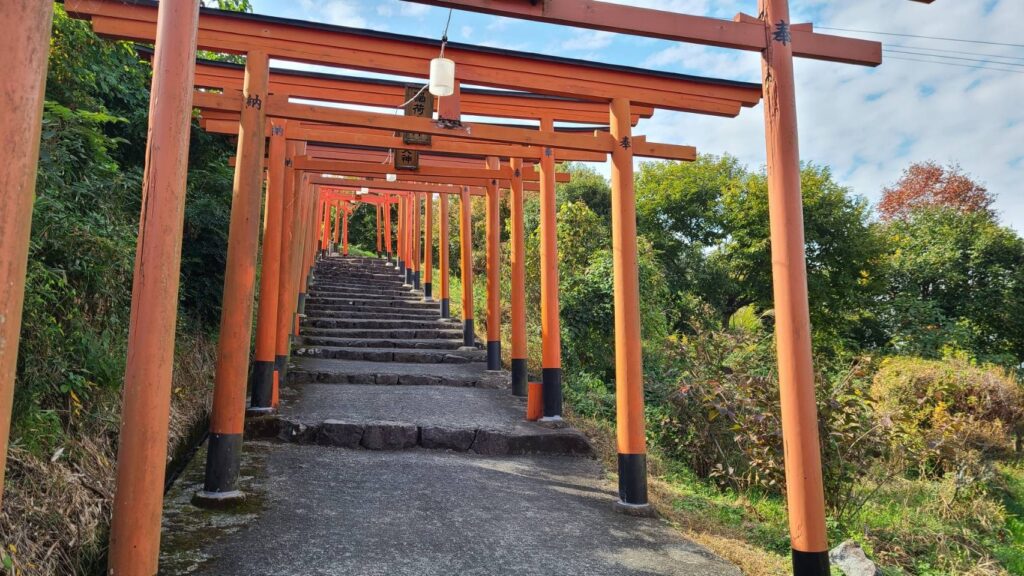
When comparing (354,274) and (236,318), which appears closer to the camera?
(236,318)

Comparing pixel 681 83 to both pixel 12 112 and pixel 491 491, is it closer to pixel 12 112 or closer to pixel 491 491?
pixel 491 491

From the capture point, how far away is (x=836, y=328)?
17.3 metres

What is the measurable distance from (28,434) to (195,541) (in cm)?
112

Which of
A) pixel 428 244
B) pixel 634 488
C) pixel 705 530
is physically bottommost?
pixel 705 530

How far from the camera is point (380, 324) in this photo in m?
12.5

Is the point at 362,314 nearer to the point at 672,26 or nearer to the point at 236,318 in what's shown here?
the point at 236,318

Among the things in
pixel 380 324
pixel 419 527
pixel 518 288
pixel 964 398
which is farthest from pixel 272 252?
pixel 964 398

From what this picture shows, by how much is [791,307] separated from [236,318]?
3.61 m

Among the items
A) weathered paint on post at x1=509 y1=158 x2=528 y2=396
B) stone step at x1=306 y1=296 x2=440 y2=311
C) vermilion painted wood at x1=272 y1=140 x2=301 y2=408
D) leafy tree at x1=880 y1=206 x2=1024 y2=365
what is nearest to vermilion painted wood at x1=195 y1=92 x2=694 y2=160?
vermilion painted wood at x1=272 y1=140 x2=301 y2=408

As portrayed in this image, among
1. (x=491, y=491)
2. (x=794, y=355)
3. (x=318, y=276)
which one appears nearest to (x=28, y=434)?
(x=491, y=491)

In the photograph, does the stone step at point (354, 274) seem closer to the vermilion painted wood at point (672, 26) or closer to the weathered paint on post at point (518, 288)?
the weathered paint on post at point (518, 288)

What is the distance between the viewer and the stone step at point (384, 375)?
8.84 m

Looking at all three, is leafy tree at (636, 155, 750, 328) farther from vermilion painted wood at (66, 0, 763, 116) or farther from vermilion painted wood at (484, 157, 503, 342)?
vermilion painted wood at (66, 0, 763, 116)

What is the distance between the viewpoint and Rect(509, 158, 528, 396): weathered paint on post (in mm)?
8445
